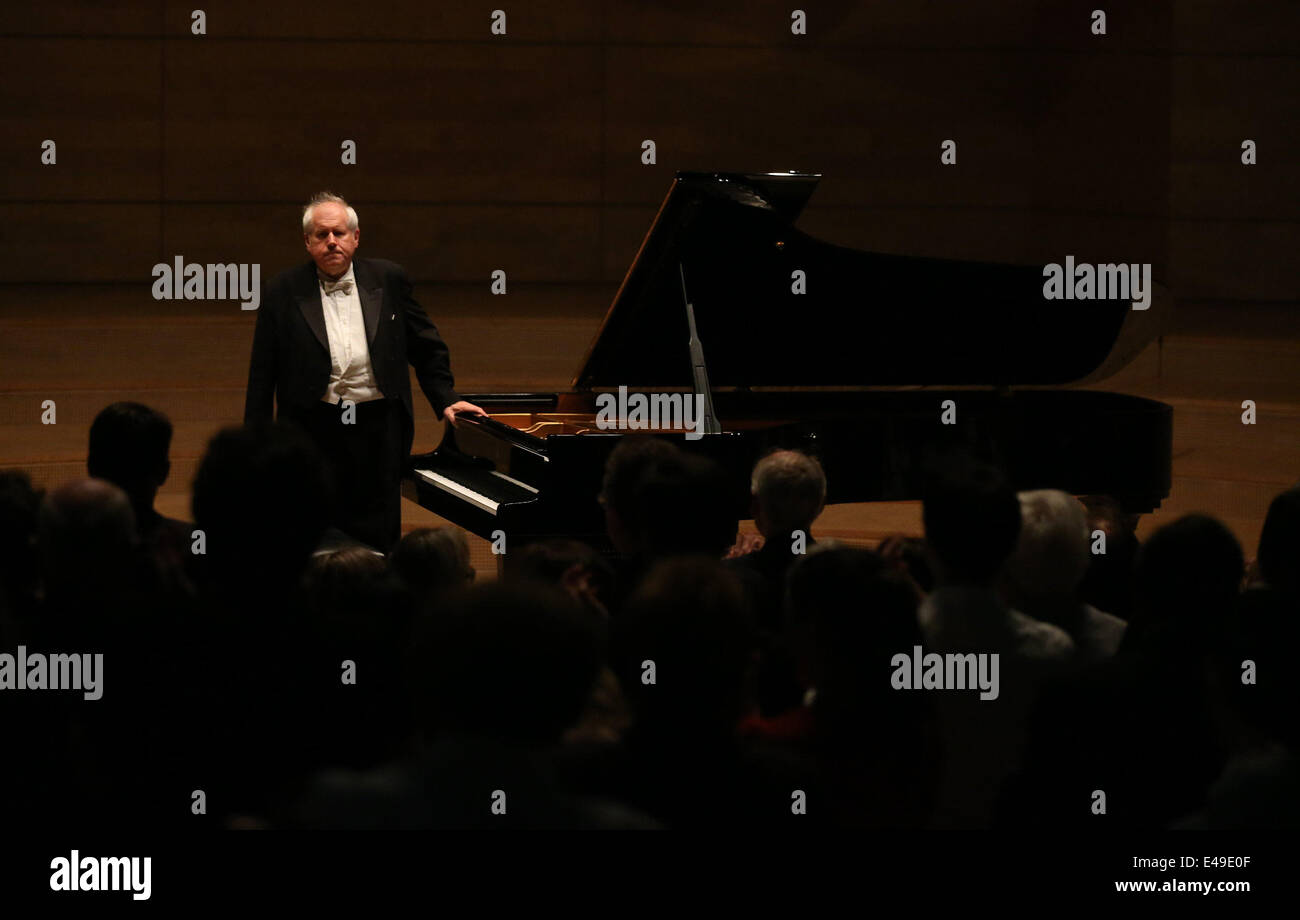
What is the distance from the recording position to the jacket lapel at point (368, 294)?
14.4 ft

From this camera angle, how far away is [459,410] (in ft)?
14.9

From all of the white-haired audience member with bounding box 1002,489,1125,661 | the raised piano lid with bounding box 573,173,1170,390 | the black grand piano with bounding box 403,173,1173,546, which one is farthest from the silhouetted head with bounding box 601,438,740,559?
the raised piano lid with bounding box 573,173,1170,390

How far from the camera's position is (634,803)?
1607 millimetres

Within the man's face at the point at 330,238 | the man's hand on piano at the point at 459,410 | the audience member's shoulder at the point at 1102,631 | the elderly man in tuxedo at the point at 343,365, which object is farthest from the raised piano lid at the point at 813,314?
the audience member's shoulder at the point at 1102,631

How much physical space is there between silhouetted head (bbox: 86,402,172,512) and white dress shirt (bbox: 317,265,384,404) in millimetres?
1526

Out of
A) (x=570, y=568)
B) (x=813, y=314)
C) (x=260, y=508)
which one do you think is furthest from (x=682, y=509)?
(x=813, y=314)

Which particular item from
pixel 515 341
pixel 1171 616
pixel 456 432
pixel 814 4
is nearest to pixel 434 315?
pixel 515 341

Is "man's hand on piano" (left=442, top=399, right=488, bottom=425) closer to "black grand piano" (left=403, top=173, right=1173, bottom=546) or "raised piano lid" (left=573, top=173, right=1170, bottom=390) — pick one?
"black grand piano" (left=403, top=173, right=1173, bottom=546)

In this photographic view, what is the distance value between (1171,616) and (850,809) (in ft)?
2.20

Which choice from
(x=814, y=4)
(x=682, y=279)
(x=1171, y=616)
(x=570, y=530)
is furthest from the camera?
(x=814, y=4)

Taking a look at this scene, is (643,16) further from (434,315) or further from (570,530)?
(570,530)

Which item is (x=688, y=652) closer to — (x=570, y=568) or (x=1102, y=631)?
(x=570, y=568)

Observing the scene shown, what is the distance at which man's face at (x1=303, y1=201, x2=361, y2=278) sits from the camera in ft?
14.2

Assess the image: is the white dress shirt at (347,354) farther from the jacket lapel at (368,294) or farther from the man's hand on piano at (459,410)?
the man's hand on piano at (459,410)
